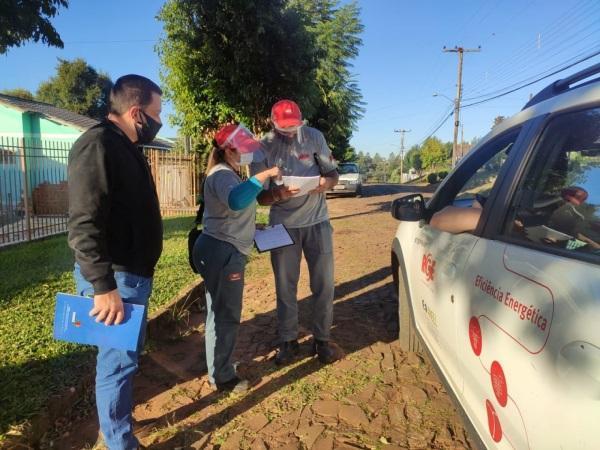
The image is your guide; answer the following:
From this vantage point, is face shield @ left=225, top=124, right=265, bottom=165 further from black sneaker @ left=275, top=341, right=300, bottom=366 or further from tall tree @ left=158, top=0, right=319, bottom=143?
tall tree @ left=158, top=0, right=319, bottom=143

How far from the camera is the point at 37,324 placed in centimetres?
413

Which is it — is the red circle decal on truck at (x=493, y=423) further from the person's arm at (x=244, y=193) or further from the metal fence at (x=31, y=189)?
the metal fence at (x=31, y=189)

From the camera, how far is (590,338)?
121cm

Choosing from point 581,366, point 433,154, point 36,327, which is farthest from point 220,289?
point 433,154

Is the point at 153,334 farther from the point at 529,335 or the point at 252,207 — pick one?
the point at 529,335

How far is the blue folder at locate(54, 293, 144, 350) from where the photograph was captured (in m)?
2.10

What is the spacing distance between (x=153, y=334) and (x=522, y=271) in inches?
127

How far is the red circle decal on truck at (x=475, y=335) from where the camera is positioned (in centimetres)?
184

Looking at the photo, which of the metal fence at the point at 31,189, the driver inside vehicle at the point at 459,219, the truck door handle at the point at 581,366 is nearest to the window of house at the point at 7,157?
the metal fence at the point at 31,189

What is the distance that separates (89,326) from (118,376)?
320 mm

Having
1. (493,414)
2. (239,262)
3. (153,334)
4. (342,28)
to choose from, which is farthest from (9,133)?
(493,414)

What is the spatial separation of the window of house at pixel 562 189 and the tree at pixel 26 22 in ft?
23.5

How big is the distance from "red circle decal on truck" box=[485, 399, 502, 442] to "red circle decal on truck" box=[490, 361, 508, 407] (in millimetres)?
84

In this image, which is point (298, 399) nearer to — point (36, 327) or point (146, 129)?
point (146, 129)
